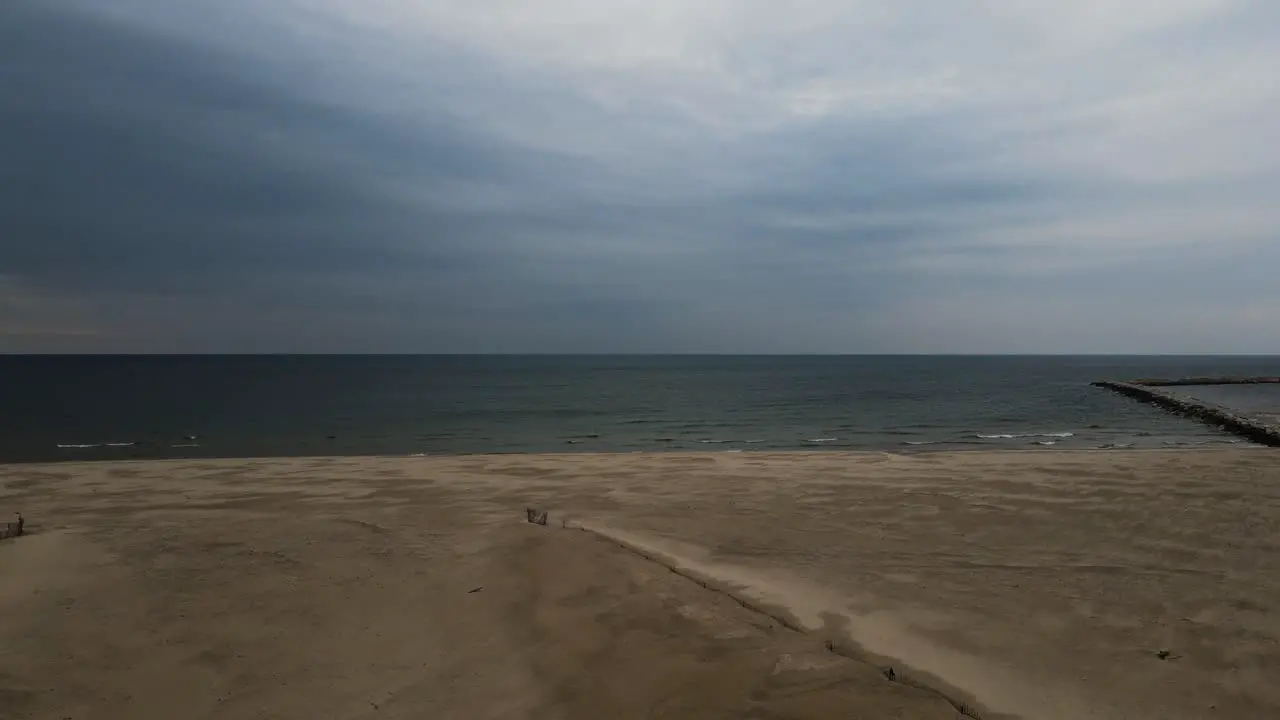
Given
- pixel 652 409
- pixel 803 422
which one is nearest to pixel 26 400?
pixel 652 409

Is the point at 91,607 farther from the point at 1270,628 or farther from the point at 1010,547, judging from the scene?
the point at 1270,628

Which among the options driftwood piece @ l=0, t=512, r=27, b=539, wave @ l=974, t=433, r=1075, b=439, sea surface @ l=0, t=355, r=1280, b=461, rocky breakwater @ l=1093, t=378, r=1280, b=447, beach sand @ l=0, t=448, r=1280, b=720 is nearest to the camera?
beach sand @ l=0, t=448, r=1280, b=720

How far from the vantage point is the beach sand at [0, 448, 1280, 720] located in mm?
4902

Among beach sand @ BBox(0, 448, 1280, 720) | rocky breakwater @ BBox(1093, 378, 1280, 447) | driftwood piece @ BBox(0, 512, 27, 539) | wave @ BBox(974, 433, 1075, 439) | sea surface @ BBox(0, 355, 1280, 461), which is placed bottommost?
sea surface @ BBox(0, 355, 1280, 461)

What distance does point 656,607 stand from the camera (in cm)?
629

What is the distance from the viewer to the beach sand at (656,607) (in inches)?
193

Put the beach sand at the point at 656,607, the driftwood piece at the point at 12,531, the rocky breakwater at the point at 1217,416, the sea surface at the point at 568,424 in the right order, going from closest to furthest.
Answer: the beach sand at the point at 656,607 → the driftwood piece at the point at 12,531 → the rocky breakwater at the point at 1217,416 → the sea surface at the point at 568,424

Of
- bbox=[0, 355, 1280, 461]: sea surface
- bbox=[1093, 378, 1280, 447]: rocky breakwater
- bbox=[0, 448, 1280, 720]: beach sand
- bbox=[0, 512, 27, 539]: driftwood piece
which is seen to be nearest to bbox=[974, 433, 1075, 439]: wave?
bbox=[0, 355, 1280, 461]: sea surface

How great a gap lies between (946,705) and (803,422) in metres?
35.1

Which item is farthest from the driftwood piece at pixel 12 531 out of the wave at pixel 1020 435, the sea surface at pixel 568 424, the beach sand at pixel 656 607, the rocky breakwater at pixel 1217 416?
the rocky breakwater at pixel 1217 416

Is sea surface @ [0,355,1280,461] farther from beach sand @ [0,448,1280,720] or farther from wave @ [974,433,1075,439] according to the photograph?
beach sand @ [0,448,1280,720]

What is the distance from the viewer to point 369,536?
8.95 meters

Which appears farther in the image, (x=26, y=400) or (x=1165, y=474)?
(x=26, y=400)

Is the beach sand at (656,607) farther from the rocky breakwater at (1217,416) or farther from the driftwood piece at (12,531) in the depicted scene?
the rocky breakwater at (1217,416)
